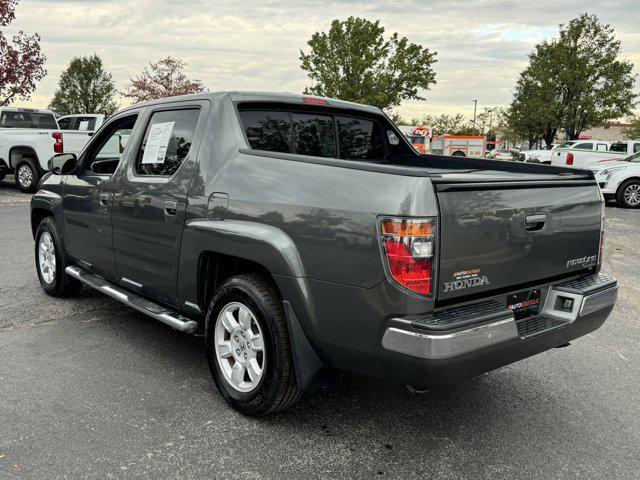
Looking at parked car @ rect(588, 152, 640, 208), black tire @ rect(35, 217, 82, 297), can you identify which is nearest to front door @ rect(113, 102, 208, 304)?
black tire @ rect(35, 217, 82, 297)

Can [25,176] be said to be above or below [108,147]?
below

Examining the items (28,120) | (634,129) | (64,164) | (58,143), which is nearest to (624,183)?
(58,143)

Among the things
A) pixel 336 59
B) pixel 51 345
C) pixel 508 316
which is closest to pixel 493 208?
pixel 508 316

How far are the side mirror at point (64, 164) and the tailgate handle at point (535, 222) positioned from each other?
379cm

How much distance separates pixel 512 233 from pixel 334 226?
89 cm

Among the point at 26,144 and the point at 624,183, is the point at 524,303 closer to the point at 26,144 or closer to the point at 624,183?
the point at 624,183

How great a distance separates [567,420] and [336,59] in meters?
39.1

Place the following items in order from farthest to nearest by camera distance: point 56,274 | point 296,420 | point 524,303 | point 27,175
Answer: point 27,175 < point 56,274 < point 296,420 < point 524,303

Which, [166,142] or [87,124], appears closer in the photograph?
[166,142]

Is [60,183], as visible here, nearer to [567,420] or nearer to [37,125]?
[567,420]

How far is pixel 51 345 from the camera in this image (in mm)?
4430

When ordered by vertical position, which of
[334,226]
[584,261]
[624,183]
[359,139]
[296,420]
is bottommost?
[296,420]

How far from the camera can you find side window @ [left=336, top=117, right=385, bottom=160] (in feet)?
14.3

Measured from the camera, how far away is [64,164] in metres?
5.11
